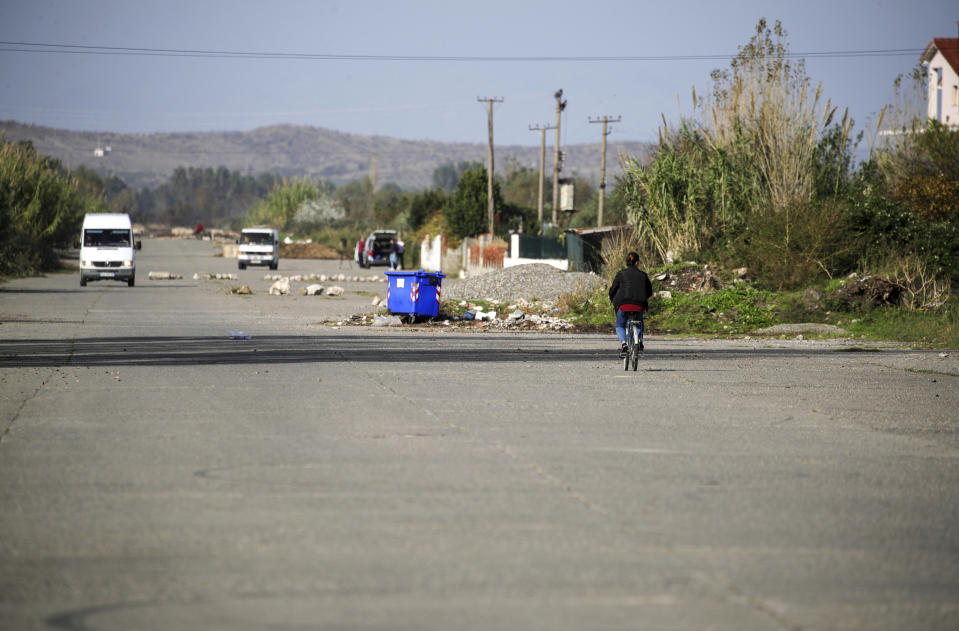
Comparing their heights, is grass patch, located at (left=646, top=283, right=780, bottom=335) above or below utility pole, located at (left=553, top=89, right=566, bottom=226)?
below

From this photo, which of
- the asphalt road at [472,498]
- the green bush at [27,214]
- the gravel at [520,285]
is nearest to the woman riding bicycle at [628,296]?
the asphalt road at [472,498]

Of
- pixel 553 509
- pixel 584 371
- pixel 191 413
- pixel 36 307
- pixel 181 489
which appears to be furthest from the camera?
pixel 36 307

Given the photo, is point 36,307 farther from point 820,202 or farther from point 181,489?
point 181,489

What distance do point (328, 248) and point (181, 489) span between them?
9251 cm

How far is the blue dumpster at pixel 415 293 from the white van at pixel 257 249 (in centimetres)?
3960

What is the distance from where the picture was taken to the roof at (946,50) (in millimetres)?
61062

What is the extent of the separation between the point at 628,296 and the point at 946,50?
52628 mm

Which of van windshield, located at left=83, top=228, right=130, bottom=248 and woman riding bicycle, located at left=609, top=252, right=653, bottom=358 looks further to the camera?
van windshield, located at left=83, top=228, right=130, bottom=248

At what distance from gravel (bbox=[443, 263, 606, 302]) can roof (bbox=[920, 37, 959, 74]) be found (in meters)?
33.7

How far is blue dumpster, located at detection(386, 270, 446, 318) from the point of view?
87.2ft

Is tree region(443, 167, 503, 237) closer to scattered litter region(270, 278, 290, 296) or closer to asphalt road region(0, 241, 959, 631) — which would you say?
scattered litter region(270, 278, 290, 296)

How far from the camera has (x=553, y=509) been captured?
7.33 m

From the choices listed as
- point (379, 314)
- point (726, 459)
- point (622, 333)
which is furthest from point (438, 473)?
point (379, 314)

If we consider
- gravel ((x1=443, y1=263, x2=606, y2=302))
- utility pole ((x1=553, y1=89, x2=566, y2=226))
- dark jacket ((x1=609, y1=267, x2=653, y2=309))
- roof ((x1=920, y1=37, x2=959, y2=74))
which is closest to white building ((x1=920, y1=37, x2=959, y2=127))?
roof ((x1=920, y1=37, x2=959, y2=74))
